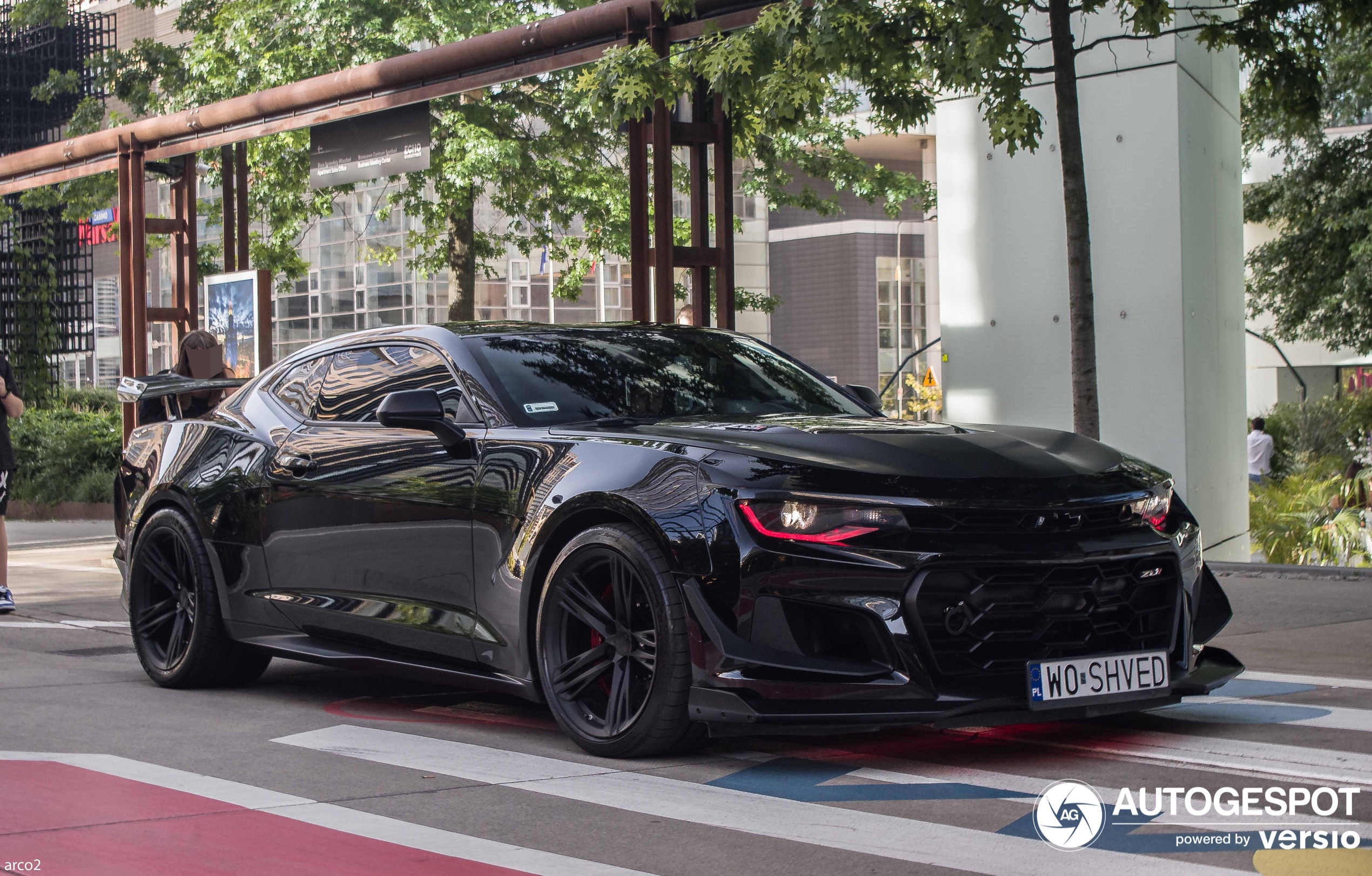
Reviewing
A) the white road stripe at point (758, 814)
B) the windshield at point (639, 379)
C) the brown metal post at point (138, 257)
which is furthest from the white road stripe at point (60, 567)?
the white road stripe at point (758, 814)

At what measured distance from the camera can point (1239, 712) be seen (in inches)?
228

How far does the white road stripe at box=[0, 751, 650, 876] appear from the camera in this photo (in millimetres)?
3838

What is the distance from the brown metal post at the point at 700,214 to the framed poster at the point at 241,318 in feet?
18.4

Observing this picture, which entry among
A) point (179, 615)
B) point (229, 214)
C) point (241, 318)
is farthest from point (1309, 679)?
point (229, 214)

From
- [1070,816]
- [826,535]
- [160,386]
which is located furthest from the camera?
[160,386]

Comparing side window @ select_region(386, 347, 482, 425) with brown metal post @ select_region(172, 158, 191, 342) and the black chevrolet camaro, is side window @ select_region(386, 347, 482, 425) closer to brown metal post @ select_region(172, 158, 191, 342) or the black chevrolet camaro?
the black chevrolet camaro

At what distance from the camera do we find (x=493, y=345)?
614cm

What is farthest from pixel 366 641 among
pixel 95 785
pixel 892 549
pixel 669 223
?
pixel 669 223

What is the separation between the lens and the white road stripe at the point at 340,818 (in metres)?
3.84

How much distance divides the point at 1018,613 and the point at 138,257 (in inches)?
588

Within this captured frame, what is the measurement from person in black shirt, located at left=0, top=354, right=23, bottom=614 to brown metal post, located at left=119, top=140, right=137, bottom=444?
639cm

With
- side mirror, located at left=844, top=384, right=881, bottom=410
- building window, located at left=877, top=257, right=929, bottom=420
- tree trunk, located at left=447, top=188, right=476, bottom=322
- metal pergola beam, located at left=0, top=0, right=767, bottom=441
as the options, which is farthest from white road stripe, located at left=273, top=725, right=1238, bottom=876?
building window, located at left=877, top=257, right=929, bottom=420

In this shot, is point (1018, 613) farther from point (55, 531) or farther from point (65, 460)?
point (65, 460)

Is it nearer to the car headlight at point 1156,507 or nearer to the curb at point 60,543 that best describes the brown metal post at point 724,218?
the car headlight at point 1156,507
